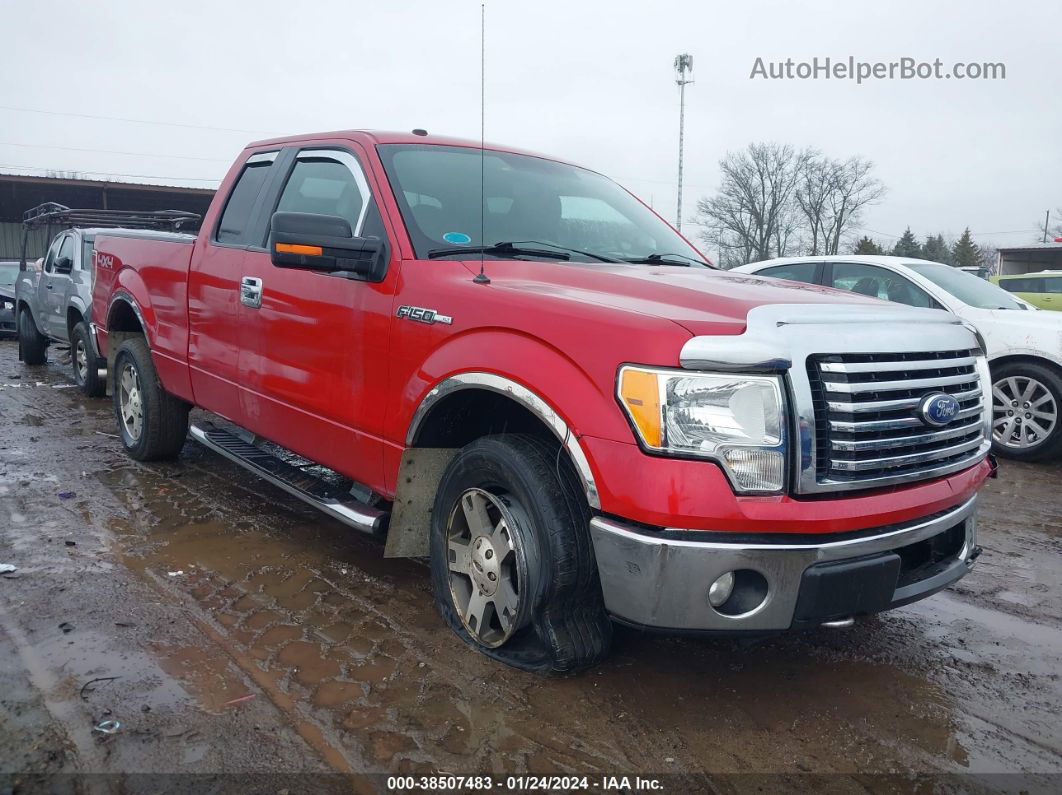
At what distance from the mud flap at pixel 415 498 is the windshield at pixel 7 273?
1721 cm

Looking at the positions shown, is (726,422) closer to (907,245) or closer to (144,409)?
(144,409)

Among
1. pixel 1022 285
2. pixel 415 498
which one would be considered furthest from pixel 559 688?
pixel 1022 285

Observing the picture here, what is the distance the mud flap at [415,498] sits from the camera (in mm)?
3201

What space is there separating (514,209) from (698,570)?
2009 millimetres

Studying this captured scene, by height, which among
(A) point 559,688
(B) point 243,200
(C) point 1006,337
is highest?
(B) point 243,200

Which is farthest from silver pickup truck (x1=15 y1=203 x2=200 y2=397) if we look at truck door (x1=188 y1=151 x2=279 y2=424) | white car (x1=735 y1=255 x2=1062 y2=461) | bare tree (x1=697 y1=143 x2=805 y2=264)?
bare tree (x1=697 y1=143 x2=805 y2=264)

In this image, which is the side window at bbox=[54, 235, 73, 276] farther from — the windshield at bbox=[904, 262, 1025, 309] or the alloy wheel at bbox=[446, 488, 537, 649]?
the windshield at bbox=[904, 262, 1025, 309]

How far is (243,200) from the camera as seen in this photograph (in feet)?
14.9

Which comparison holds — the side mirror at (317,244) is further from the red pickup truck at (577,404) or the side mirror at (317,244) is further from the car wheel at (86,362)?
the car wheel at (86,362)

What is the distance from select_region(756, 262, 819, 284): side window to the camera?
8.00 m

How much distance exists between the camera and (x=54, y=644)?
3.07m

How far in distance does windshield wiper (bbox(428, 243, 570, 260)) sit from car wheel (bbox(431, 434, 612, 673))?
85cm

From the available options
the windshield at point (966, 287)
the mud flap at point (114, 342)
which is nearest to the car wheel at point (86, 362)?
the mud flap at point (114, 342)

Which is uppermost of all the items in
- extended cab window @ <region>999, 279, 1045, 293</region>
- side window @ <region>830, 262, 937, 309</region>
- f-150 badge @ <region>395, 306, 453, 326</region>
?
extended cab window @ <region>999, 279, 1045, 293</region>
